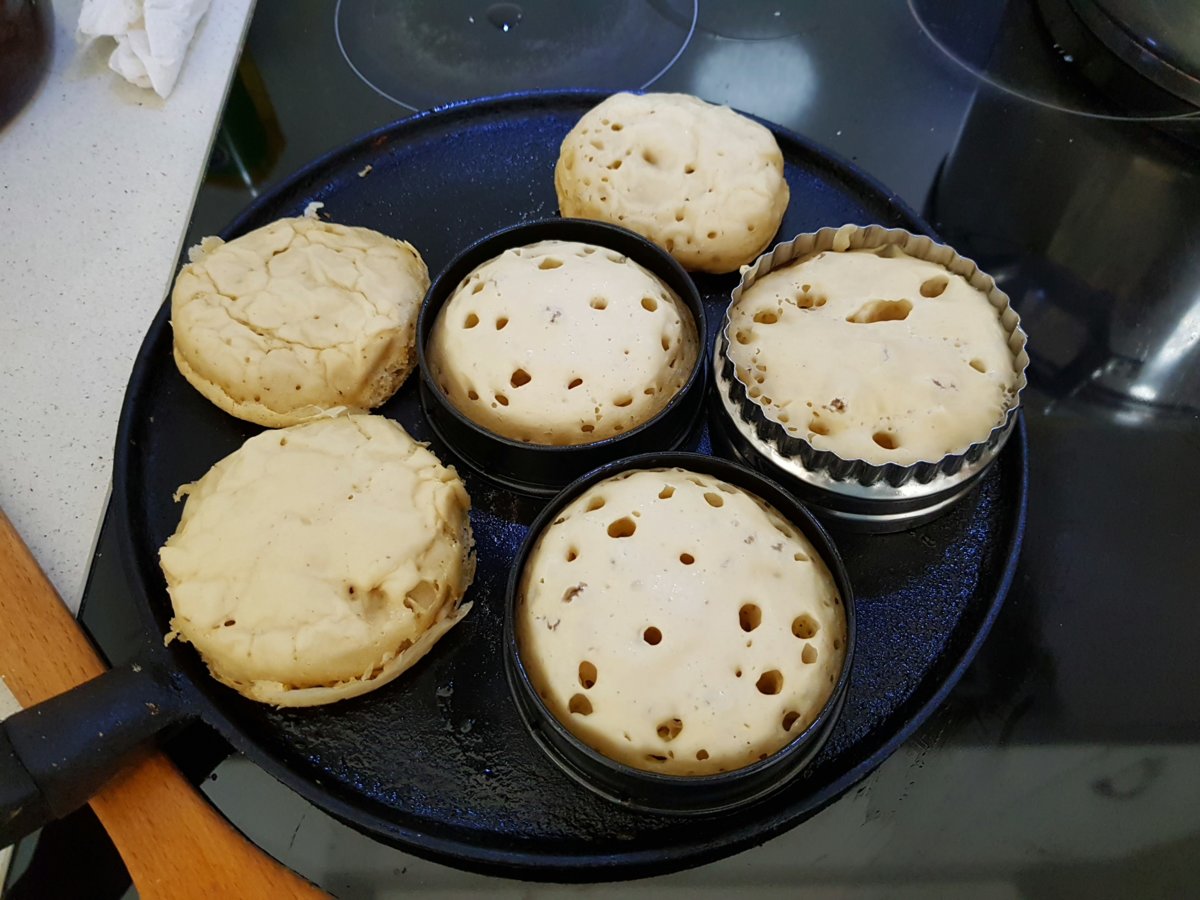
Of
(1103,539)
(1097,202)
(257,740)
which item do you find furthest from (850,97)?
(257,740)

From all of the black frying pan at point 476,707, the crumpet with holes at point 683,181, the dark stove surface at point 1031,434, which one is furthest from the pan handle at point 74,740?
the crumpet with holes at point 683,181

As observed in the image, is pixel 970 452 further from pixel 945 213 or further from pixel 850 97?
pixel 850 97

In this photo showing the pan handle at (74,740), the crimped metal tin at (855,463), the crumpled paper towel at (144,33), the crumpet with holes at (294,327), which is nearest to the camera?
the pan handle at (74,740)

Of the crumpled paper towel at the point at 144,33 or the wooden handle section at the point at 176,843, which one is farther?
the crumpled paper towel at the point at 144,33

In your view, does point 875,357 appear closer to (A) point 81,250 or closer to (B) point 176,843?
(B) point 176,843

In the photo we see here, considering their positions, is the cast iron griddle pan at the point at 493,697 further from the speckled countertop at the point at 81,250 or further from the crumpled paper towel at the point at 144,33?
the crumpled paper towel at the point at 144,33

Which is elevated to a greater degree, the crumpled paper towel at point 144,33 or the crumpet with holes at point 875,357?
the crumpet with holes at point 875,357

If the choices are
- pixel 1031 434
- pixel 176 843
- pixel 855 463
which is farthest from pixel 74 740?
pixel 1031 434
